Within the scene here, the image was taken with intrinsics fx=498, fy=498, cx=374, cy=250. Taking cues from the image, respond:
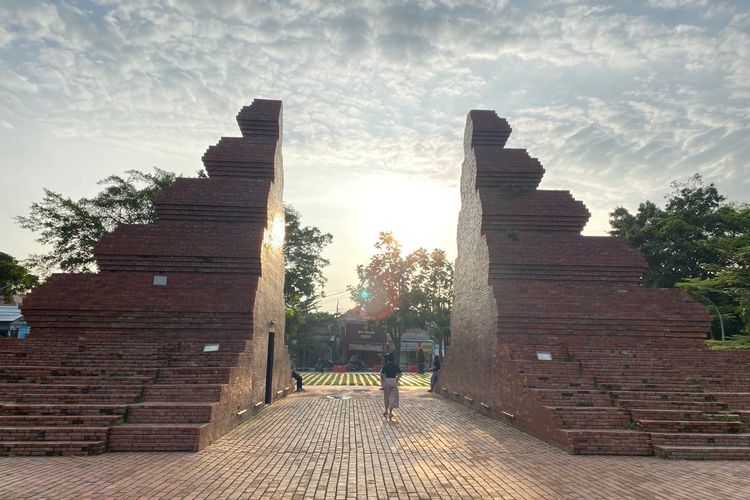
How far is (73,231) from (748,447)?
79.7 ft

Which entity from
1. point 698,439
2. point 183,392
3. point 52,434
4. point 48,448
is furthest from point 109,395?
point 698,439

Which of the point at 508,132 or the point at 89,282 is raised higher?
the point at 508,132

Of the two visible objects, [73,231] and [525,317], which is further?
[73,231]

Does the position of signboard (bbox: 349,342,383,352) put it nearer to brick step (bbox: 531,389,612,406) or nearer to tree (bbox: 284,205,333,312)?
tree (bbox: 284,205,333,312)

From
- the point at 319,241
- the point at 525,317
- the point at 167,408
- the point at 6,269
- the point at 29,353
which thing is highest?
the point at 319,241

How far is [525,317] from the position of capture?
41.5 ft

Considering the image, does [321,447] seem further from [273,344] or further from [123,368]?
[273,344]

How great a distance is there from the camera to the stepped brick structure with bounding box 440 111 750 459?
867 centimetres

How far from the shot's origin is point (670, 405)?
30.2ft

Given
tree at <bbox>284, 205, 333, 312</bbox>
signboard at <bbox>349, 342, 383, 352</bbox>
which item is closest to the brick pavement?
tree at <bbox>284, 205, 333, 312</bbox>

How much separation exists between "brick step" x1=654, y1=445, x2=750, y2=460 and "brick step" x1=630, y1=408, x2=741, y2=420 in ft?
2.90

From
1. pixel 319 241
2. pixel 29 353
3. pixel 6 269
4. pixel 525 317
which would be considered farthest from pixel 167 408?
pixel 6 269

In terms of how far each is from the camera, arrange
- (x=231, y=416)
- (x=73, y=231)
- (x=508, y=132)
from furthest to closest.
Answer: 1. (x=73, y=231)
2. (x=508, y=132)
3. (x=231, y=416)

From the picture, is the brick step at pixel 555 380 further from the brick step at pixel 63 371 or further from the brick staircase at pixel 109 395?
the brick step at pixel 63 371
